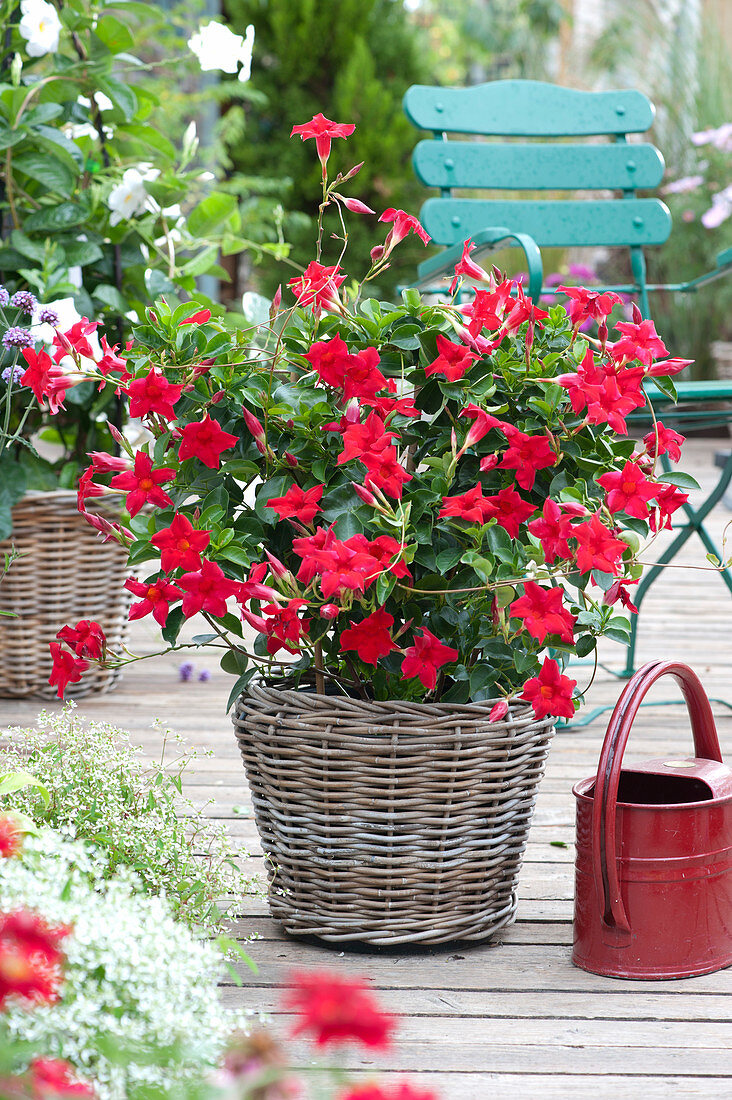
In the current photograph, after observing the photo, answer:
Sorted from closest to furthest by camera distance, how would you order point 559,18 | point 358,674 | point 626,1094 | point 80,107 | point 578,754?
point 626,1094
point 358,674
point 578,754
point 80,107
point 559,18

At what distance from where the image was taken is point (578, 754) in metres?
1.98

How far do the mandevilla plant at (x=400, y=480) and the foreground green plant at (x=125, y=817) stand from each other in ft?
0.48

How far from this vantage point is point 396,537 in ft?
3.81

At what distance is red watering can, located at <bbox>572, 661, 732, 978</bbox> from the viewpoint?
1170 mm

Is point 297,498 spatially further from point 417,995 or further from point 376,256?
point 417,995

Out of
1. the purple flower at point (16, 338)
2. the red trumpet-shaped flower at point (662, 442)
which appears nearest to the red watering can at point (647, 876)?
the red trumpet-shaped flower at point (662, 442)

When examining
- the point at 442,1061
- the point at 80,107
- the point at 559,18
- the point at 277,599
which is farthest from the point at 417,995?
the point at 559,18

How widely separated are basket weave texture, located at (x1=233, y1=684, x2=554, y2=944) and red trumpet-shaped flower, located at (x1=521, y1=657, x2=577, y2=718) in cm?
10

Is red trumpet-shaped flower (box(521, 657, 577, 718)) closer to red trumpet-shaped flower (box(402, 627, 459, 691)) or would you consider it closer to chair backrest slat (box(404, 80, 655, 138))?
red trumpet-shaped flower (box(402, 627, 459, 691))

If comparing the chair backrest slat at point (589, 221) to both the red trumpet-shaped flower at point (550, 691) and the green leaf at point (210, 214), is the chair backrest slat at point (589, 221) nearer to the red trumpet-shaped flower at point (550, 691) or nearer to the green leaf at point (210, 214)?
the green leaf at point (210, 214)

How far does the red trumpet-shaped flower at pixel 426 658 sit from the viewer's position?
3.77 feet

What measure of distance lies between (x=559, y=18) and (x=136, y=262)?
332 inches

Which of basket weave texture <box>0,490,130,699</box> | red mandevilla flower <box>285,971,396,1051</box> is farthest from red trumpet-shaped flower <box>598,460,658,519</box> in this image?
basket weave texture <box>0,490,130,699</box>

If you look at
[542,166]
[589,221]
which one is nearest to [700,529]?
[589,221]
